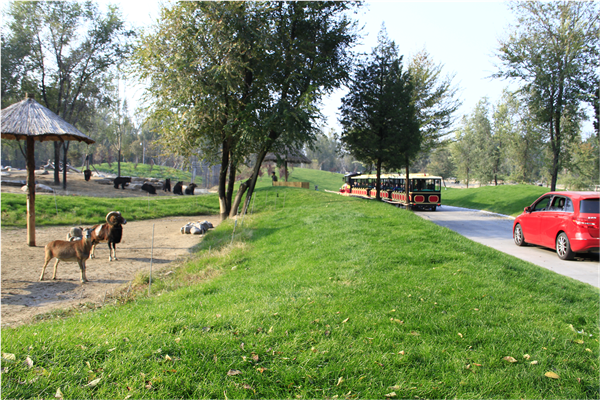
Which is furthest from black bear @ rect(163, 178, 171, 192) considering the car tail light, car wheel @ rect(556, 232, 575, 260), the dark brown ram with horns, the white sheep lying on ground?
the car tail light

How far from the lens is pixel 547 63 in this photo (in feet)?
70.4

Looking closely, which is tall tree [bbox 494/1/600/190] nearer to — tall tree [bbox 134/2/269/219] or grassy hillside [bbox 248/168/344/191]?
tall tree [bbox 134/2/269/219]

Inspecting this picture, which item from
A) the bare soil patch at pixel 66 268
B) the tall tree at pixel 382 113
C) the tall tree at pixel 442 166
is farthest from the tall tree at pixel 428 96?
the tall tree at pixel 442 166

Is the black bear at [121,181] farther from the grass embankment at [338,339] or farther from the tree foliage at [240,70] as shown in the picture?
the grass embankment at [338,339]

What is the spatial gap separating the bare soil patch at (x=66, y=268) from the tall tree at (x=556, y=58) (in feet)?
68.8

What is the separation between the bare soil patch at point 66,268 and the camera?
268 inches

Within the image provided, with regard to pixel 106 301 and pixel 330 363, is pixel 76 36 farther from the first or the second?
pixel 330 363

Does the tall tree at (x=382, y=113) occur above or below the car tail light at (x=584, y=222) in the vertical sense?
above

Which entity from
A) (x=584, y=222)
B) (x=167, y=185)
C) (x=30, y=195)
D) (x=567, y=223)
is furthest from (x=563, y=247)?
(x=167, y=185)

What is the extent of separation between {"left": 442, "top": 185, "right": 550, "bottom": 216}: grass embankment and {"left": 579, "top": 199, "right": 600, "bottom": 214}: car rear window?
15.6 meters

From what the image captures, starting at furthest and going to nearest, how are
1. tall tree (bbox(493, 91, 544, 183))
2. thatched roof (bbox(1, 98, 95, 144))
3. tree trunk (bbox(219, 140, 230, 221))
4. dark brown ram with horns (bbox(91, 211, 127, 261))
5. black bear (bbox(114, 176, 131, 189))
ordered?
1. tall tree (bbox(493, 91, 544, 183))
2. black bear (bbox(114, 176, 131, 189))
3. tree trunk (bbox(219, 140, 230, 221))
4. thatched roof (bbox(1, 98, 95, 144))
5. dark brown ram with horns (bbox(91, 211, 127, 261))

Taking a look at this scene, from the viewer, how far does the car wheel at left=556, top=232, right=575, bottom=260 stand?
10367 millimetres

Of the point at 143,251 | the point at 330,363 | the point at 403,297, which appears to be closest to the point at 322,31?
the point at 143,251

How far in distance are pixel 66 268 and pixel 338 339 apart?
830 centimetres
